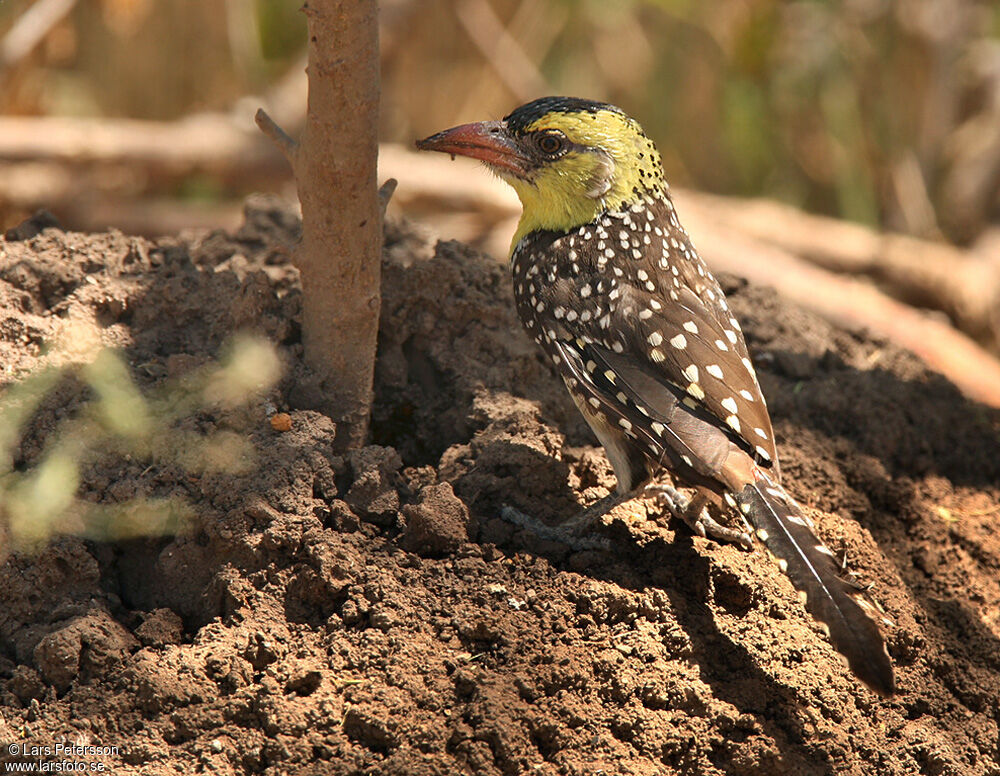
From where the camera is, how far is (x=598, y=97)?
807 cm

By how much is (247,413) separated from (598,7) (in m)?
5.27

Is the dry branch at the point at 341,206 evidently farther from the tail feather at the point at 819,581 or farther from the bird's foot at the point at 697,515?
the tail feather at the point at 819,581

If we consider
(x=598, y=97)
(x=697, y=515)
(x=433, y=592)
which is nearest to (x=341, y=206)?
(x=433, y=592)

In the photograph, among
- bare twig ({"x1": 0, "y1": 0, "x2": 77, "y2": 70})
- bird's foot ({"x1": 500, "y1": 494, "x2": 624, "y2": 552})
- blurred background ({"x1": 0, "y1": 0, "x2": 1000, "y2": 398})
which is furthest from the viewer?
blurred background ({"x1": 0, "y1": 0, "x2": 1000, "y2": 398})

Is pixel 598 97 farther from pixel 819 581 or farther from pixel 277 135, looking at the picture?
pixel 819 581

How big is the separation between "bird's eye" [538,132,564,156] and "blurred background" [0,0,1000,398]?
263 centimetres

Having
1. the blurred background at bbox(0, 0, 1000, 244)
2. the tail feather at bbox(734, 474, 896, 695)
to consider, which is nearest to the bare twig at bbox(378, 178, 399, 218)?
the tail feather at bbox(734, 474, 896, 695)

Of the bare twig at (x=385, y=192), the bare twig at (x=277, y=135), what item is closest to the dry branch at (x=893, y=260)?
the bare twig at (x=385, y=192)

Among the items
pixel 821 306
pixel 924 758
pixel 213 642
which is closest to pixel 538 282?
pixel 213 642

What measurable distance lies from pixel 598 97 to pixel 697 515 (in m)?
5.44

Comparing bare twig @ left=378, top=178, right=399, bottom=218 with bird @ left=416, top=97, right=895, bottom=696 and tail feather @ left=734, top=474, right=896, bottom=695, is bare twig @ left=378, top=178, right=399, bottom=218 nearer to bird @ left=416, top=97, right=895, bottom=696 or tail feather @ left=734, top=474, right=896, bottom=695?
bird @ left=416, top=97, right=895, bottom=696

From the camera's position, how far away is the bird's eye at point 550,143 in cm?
361

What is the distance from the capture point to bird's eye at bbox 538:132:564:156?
3607 millimetres

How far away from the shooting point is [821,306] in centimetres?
562
